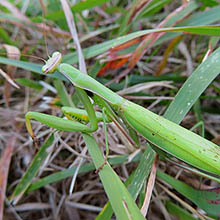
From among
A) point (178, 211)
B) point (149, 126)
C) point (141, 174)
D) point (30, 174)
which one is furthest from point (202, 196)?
point (30, 174)

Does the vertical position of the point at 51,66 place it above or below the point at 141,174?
above

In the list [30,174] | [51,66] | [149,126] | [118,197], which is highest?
[51,66]

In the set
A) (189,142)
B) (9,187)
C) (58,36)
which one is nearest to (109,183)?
(189,142)

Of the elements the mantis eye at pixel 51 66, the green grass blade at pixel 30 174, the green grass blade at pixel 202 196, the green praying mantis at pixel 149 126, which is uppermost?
the mantis eye at pixel 51 66

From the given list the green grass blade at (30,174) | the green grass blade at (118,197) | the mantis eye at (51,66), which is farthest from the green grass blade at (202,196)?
the mantis eye at (51,66)

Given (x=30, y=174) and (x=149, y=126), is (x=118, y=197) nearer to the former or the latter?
(x=149, y=126)

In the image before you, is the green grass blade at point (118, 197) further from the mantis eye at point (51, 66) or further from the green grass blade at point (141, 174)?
the mantis eye at point (51, 66)

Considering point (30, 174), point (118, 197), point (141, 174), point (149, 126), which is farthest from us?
point (30, 174)

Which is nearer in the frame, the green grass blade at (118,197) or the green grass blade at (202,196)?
the green grass blade at (118,197)

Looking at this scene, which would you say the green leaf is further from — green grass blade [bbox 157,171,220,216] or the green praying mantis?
green grass blade [bbox 157,171,220,216]

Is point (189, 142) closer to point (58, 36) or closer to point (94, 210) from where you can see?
point (94, 210)
